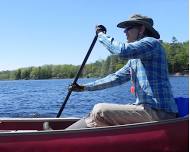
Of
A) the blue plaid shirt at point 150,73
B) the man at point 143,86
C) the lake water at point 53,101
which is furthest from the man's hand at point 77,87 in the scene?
the lake water at point 53,101

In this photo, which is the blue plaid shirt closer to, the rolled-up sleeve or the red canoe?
the rolled-up sleeve

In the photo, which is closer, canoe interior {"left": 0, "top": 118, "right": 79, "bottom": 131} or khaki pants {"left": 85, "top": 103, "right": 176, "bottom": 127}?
khaki pants {"left": 85, "top": 103, "right": 176, "bottom": 127}

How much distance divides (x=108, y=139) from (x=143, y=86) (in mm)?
642

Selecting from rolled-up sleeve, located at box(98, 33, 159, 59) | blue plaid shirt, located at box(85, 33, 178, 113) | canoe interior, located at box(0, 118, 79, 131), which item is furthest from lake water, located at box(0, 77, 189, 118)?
rolled-up sleeve, located at box(98, 33, 159, 59)

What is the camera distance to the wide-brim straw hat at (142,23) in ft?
15.6

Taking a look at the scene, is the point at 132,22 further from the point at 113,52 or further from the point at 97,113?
the point at 97,113

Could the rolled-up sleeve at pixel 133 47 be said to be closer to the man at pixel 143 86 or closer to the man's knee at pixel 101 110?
the man at pixel 143 86

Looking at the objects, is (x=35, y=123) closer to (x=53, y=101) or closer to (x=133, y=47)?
(x=133, y=47)

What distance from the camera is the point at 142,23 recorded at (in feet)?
15.6

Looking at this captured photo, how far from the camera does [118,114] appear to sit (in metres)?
4.70

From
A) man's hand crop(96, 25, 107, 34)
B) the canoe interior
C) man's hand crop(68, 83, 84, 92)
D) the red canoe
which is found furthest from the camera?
the canoe interior

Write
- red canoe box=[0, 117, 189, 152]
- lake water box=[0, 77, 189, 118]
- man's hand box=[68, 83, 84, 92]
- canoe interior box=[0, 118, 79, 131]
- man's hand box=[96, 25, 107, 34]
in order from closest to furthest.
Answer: red canoe box=[0, 117, 189, 152], man's hand box=[96, 25, 107, 34], man's hand box=[68, 83, 84, 92], canoe interior box=[0, 118, 79, 131], lake water box=[0, 77, 189, 118]

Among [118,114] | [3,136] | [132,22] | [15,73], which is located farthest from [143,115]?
[15,73]

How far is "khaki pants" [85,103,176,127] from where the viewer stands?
4.66 meters
